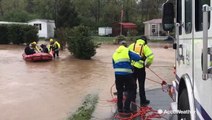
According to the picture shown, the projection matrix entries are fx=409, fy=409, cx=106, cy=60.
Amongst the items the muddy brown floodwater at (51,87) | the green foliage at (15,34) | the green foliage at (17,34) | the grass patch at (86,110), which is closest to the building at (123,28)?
the green foliage at (17,34)

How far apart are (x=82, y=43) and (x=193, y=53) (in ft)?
77.2

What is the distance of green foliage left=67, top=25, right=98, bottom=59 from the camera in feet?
90.5

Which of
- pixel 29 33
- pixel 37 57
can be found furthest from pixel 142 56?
pixel 29 33

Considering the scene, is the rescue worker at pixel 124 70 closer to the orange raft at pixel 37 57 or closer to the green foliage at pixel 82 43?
the orange raft at pixel 37 57

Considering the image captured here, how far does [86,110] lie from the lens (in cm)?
1008

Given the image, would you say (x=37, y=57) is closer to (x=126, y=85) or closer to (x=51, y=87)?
(x=51, y=87)

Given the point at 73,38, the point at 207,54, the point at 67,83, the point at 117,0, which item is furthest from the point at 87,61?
the point at 117,0

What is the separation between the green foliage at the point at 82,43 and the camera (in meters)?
27.6

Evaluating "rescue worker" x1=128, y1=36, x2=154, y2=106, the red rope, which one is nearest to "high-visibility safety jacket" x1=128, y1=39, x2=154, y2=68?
"rescue worker" x1=128, y1=36, x2=154, y2=106

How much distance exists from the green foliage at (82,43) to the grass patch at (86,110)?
15.4 metres

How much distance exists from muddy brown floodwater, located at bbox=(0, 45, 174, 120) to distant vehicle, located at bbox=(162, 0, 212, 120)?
4239mm

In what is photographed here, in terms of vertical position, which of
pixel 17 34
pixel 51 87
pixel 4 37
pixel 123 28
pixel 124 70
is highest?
pixel 123 28

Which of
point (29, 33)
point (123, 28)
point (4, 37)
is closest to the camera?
point (29, 33)

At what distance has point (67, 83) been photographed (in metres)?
16.6
